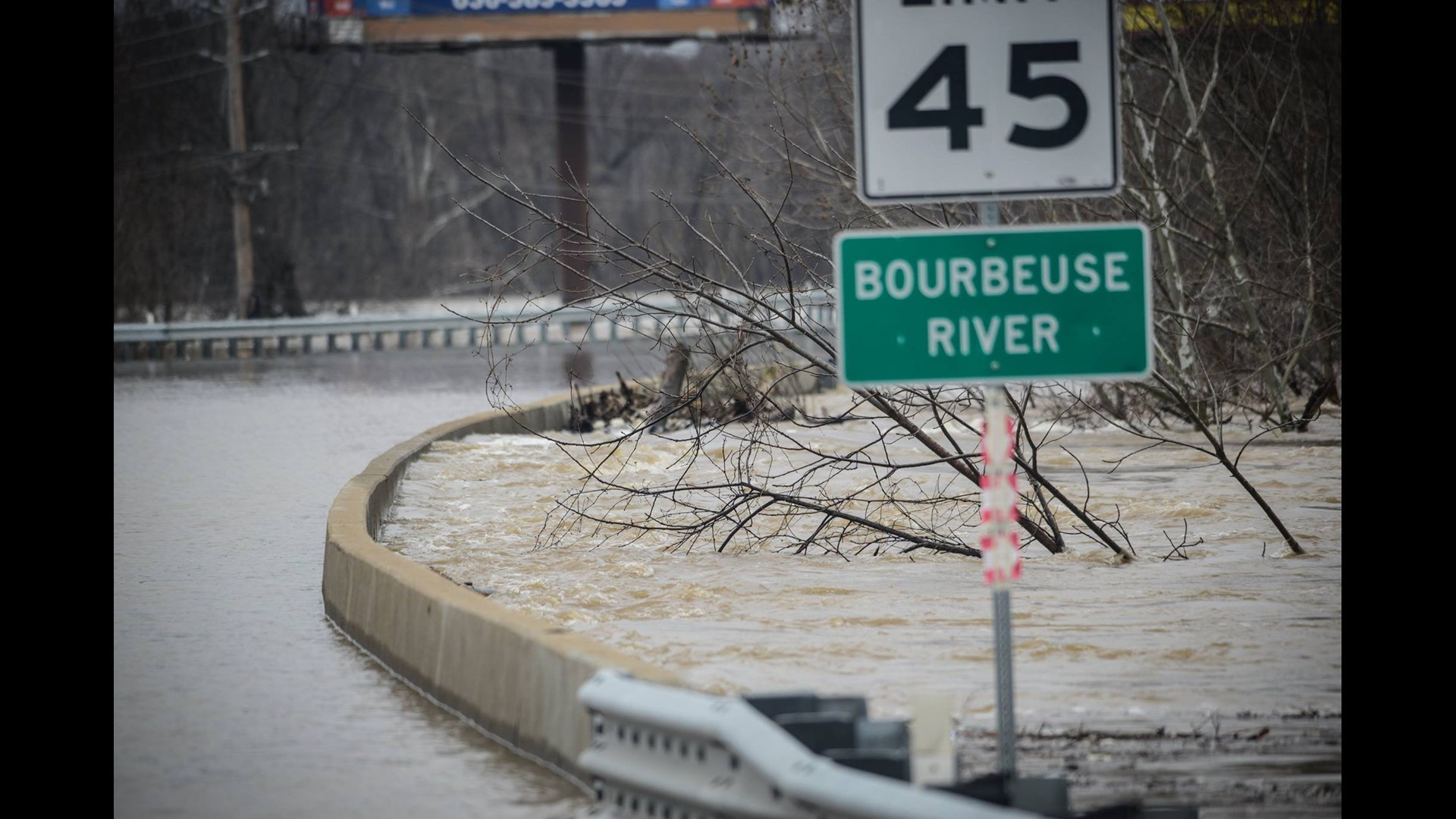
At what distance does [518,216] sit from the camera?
90.6m

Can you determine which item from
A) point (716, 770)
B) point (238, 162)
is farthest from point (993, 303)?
point (238, 162)

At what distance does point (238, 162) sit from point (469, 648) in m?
37.9

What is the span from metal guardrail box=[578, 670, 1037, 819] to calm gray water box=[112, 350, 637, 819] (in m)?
0.65

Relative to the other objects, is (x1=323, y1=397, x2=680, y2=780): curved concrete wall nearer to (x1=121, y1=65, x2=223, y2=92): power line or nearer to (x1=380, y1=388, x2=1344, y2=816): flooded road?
(x1=380, y1=388, x2=1344, y2=816): flooded road

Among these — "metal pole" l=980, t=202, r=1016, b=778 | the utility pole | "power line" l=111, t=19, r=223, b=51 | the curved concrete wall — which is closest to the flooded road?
the curved concrete wall

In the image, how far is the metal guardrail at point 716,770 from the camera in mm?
4594

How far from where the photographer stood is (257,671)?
928cm

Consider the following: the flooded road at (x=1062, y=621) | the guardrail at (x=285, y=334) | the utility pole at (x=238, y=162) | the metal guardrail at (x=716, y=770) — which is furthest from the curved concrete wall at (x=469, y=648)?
the utility pole at (x=238, y=162)

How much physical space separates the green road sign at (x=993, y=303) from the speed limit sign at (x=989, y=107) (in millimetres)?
143

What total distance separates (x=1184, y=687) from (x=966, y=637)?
4.94 ft

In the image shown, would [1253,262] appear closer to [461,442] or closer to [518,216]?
[461,442]

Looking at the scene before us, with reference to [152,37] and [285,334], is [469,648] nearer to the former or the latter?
[285,334]

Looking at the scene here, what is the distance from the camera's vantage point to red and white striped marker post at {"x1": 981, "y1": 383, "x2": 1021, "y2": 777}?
5.35 m
